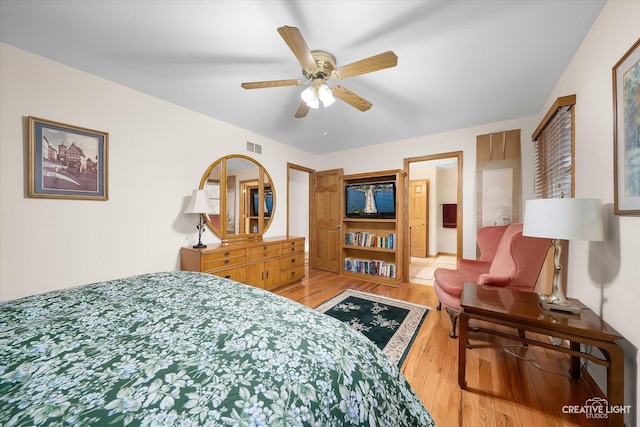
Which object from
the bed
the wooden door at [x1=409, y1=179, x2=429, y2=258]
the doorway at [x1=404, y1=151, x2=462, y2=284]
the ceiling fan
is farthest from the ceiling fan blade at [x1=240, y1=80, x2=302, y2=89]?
the wooden door at [x1=409, y1=179, x2=429, y2=258]

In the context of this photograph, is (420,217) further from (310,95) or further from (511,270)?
(310,95)

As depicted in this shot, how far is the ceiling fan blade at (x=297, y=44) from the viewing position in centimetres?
128

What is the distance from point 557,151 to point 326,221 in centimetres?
332

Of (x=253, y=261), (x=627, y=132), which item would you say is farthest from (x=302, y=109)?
(x=627, y=132)

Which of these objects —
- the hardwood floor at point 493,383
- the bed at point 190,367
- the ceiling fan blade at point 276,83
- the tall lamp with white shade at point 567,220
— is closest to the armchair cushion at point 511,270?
the hardwood floor at point 493,383

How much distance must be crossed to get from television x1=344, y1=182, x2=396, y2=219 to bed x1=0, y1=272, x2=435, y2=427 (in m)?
3.04

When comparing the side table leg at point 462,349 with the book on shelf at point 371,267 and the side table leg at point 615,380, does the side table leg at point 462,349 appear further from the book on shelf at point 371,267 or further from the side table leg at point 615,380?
the book on shelf at point 371,267

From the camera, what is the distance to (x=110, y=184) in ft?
7.41

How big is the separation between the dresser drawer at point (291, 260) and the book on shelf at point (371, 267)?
926 mm

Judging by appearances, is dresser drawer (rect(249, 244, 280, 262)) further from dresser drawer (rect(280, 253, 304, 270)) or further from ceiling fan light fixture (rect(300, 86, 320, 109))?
ceiling fan light fixture (rect(300, 86, 320, 109))

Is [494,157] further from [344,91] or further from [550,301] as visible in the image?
[344,91]

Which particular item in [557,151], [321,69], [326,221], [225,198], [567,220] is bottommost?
[326,221]

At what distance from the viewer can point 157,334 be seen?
0.80 metres

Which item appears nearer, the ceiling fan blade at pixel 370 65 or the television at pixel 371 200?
the ceiling fan blade at pixel 370 65
